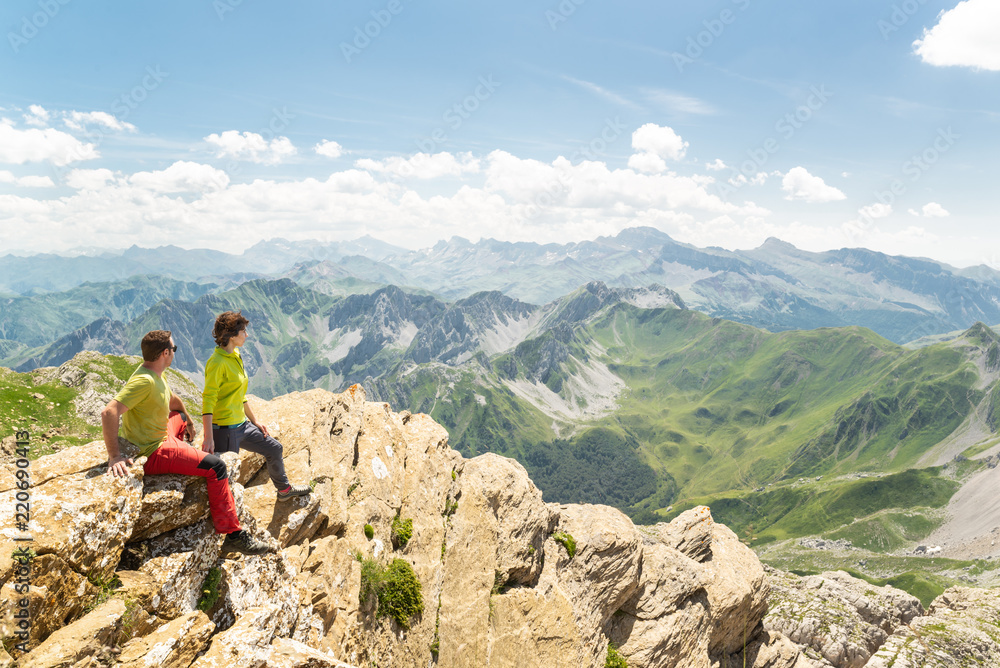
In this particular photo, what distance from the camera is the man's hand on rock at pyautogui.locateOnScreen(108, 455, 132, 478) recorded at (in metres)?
10.7

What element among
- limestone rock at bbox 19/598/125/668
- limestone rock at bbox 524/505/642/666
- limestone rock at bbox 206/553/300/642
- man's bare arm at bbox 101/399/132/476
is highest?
man's bare arm at bbox 101/399/132/476

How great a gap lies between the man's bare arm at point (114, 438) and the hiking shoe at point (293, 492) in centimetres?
611

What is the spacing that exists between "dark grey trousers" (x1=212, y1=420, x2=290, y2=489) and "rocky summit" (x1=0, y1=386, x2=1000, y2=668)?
862mm

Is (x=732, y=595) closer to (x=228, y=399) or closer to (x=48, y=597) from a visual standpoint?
(x=228, y=399)

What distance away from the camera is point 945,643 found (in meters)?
47.4

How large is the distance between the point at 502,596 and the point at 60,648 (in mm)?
16138

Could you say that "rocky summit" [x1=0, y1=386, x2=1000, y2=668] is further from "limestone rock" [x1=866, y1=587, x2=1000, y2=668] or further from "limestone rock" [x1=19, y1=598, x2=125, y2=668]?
"limestone rock" [x1=866, y1=587, x2=1000, y2=668]

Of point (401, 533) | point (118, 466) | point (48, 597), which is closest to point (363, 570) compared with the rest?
point (401, 533)

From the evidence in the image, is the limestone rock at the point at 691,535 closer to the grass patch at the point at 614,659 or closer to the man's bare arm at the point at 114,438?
the grass patch at the point at 614,659

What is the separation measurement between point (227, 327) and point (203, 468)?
4.27m

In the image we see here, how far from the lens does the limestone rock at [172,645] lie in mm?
9406

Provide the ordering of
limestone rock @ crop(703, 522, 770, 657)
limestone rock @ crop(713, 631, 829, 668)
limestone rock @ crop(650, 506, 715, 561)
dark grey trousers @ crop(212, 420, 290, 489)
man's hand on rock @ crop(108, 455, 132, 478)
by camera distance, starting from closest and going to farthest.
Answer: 1. man's hand on rock @ crop(108, 455, 132, 478)
2. dark grey trousers @ crop(212, 420, 290, 489)
3. limestone rock @ crop(703, 522, 770, 657)
4. limestone rock @ crop(713, 631, 829, 668)
5. limestone rock @ crop(650, 506, 715, 561)

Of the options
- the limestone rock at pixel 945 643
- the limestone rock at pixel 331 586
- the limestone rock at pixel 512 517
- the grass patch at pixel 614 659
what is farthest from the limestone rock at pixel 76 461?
the limestone rock at pixel 945 643

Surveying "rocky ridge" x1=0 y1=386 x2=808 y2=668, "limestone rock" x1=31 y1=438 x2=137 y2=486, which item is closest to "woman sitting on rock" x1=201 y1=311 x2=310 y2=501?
"rocky ridge" x1=0 y1=386 x2=808 y2=668
